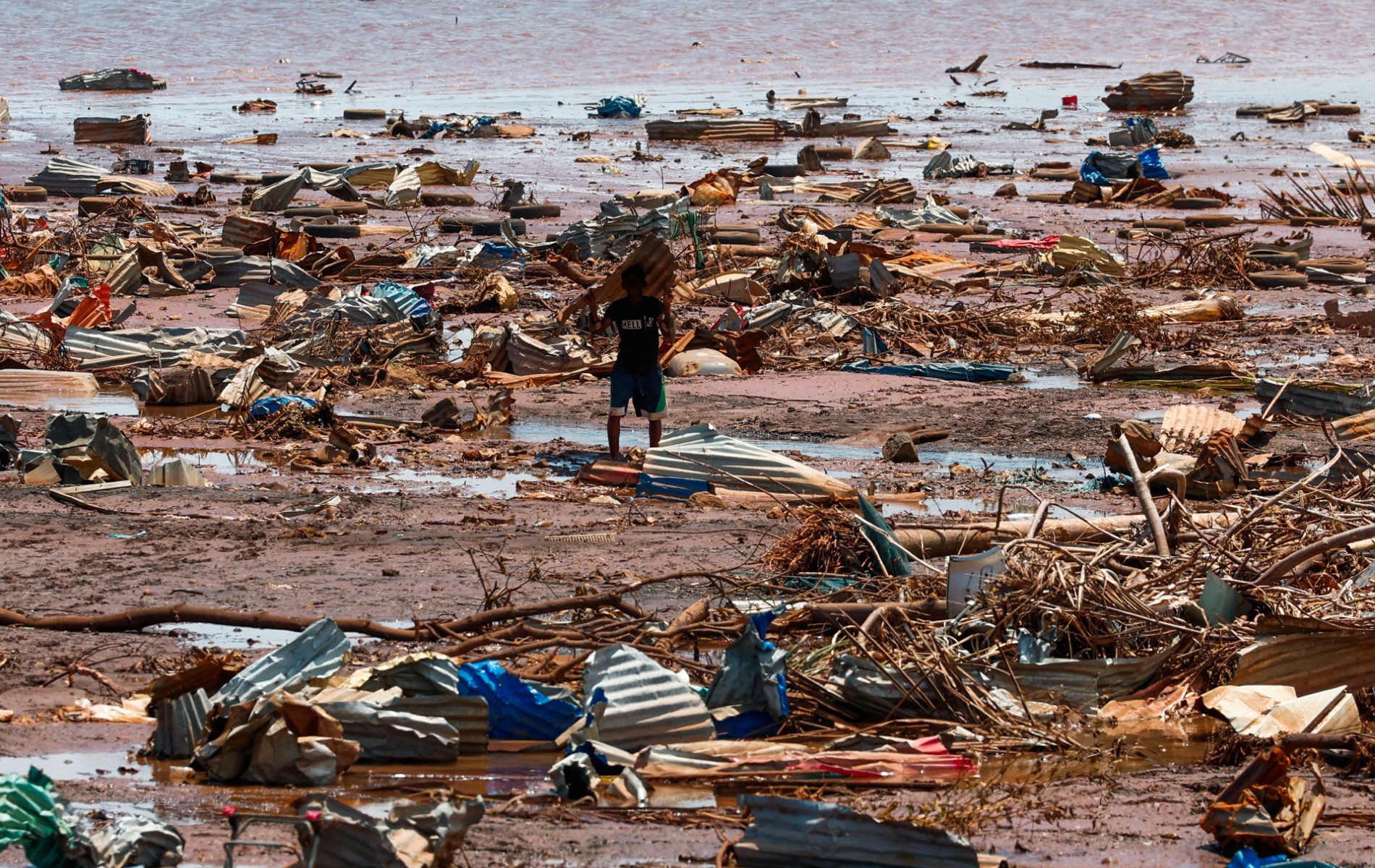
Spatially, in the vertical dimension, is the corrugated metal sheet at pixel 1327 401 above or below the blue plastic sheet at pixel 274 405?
above

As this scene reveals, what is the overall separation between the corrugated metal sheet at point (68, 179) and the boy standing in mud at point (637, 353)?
15.7m

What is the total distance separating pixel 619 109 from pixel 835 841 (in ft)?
110

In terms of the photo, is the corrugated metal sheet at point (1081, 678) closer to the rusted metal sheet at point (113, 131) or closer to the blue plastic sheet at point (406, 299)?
the blue plastic sheet at point (406, 299)

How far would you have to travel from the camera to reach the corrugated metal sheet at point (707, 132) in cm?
3253

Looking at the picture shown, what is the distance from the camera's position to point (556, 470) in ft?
33.4

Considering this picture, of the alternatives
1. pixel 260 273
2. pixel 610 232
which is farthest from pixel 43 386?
pixel 610 232

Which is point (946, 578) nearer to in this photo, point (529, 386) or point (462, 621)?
point (462, 621)

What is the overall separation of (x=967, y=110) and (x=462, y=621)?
33.8 meters

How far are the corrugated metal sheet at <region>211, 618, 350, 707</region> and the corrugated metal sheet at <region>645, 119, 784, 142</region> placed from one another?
89.2 ft

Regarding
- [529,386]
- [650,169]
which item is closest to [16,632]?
[529,386]

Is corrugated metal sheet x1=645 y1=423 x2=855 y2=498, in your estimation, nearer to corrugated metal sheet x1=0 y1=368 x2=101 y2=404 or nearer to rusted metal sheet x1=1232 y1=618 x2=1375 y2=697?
rusted metal sheet x1=1232 y1=618 x2=1375 y2=697

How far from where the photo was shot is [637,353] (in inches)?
399

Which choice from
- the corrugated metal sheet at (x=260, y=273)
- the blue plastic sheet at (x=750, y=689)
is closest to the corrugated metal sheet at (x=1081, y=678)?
the blue plastic sheet at (x=750, y=689)

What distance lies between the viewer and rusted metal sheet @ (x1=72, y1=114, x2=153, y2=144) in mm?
30344
